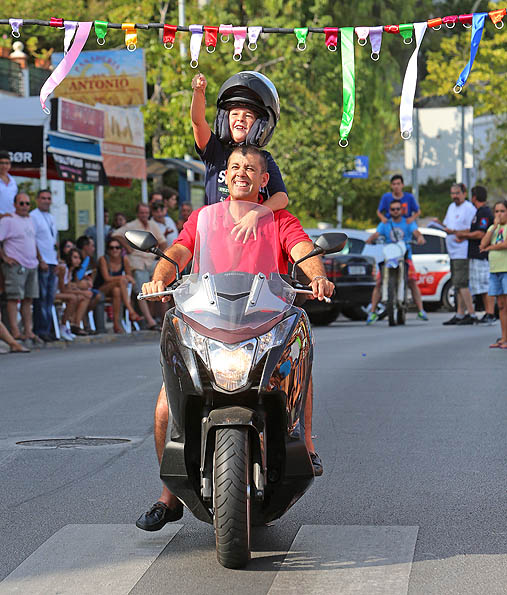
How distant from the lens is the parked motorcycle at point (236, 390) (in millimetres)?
4859

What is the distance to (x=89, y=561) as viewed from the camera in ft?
16.9

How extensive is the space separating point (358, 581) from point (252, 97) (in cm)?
223

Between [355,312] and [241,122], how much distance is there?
18482mm

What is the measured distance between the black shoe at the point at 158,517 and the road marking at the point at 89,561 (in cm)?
6

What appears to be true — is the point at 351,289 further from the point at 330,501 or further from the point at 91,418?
the point at 330,501

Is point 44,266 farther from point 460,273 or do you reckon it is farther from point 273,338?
point 273,338

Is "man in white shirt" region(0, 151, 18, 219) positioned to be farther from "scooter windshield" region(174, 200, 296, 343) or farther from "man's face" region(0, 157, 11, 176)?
"scooter windshield" region(174, 200, 296, 343)

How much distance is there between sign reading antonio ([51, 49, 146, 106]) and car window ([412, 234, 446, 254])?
6.20 meters

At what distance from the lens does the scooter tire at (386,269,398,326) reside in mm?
20156

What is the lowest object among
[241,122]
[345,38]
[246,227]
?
[246,227]

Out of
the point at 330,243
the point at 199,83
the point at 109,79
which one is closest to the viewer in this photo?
the point at 330,243

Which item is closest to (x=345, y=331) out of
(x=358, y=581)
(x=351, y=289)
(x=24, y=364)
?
(x=351, y=289)

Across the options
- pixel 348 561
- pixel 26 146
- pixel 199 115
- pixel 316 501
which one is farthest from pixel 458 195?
pixel 348 561

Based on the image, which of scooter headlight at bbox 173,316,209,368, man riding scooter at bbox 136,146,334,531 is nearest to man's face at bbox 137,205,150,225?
man riding scooter at bbox 136,146,334,531
